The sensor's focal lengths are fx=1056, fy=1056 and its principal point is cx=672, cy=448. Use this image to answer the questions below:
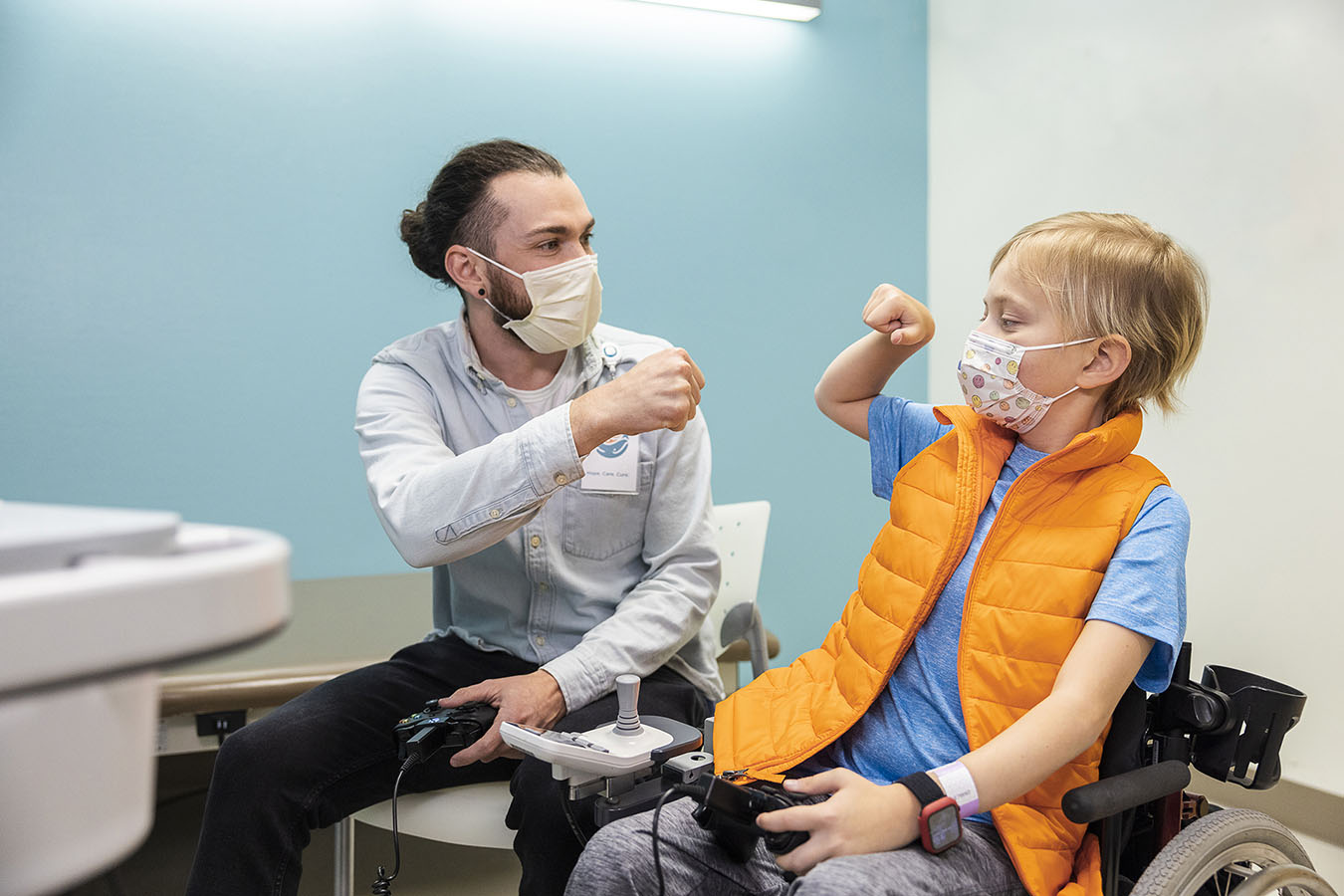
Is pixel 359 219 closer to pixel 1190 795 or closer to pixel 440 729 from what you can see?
pixel 440 729

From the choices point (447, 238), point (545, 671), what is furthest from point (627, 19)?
point (545, 671)

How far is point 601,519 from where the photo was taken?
186cm

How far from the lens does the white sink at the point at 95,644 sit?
46 cm

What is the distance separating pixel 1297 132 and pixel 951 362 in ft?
4.13

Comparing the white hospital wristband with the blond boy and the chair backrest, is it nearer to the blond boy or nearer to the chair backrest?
the blond boy

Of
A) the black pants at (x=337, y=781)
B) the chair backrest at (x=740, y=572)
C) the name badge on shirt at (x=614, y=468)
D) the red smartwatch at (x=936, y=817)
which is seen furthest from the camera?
the chair backrest at (x=740, y=572)

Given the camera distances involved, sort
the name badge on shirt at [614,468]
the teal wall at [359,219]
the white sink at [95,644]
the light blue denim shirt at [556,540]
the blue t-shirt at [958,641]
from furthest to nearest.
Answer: the teal wall at [359,219] < the name badge on shirt at [614,468] < the light blue denim shirt at [556,540] < the blue t-shirt at [958,641] < the white sink at [95,644]

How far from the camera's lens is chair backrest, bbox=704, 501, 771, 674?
2.16 meters

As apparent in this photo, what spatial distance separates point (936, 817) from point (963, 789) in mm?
57

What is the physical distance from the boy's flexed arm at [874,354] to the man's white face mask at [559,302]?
468 mm

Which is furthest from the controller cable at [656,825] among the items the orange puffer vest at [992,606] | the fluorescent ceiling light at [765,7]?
the fluorescent ceiling light at [765,7]

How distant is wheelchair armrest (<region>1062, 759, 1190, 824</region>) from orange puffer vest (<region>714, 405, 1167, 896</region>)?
0.10 meters

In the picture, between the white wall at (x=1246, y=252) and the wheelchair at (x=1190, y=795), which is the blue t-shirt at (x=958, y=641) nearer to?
the wheelchair at (x=1190, y=795)

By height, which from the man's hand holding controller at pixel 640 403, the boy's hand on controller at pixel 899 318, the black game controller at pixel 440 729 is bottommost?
the black game controller at pixel 440 729
